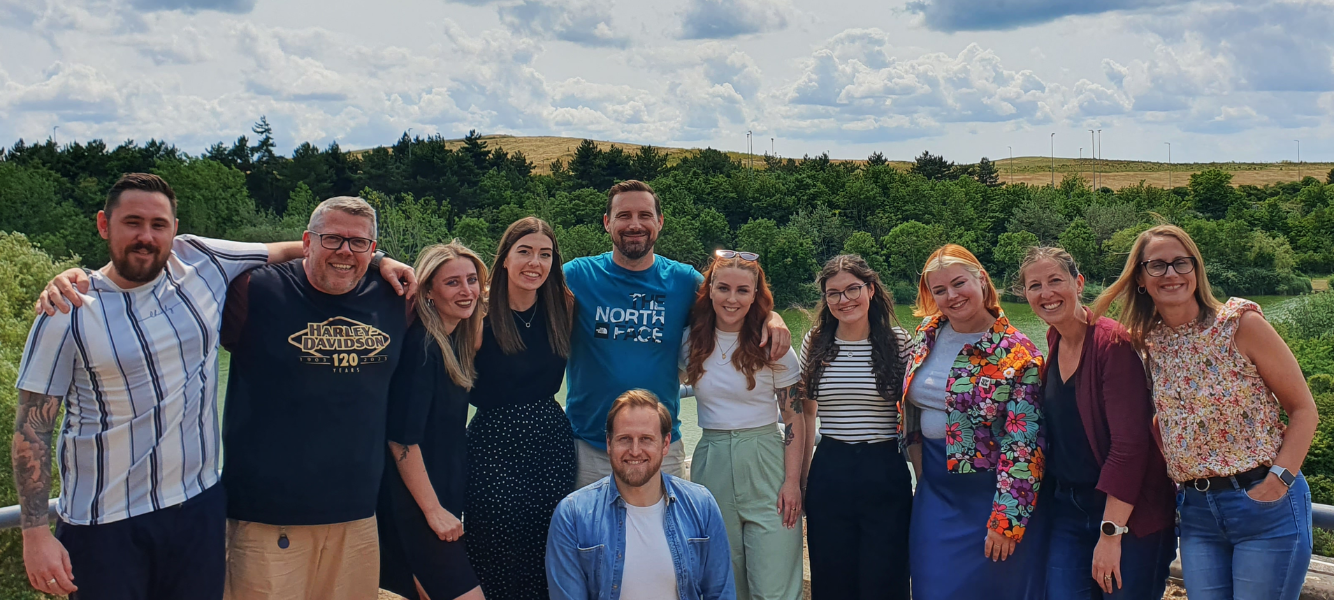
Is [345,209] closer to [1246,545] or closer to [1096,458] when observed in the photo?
[1096,458]

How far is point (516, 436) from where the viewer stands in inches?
162

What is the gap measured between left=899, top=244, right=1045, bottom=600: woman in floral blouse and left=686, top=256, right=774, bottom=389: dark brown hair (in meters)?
0.64

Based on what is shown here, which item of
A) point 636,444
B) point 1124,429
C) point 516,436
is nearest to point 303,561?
point 516,436

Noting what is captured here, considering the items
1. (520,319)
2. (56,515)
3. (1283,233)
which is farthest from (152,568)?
(1283,233)

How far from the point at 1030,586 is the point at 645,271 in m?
2.10

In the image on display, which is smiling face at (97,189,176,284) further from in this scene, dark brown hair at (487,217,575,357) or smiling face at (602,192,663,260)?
smiling face at (602,192,663,260)

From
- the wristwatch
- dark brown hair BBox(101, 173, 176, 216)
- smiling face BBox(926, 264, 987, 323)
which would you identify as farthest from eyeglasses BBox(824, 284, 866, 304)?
dark brown hair BBox(101, 173, 176, 216)

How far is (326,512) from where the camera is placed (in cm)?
363

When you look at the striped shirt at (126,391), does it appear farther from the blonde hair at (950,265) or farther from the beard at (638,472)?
the blonde hair at (950,265)

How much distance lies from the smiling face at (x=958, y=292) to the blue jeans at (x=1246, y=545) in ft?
3.27

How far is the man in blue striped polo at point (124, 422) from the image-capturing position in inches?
127

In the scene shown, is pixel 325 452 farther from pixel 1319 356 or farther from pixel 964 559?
pixel 1319 356

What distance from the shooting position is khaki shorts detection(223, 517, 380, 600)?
3637mm

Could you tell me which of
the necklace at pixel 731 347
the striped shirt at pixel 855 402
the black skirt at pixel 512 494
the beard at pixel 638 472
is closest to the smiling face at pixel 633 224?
the necklace at pixel 731 347
